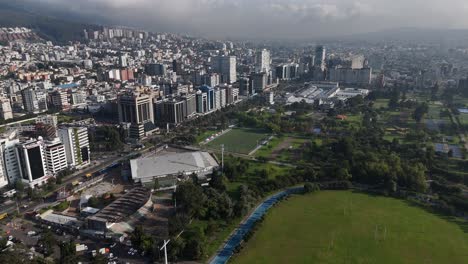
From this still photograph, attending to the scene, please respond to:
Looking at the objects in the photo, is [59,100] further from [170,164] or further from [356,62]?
[356,62]

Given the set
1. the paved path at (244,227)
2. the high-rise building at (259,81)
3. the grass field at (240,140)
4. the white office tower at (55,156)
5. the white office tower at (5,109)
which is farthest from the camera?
the high-rise building at (259,81)

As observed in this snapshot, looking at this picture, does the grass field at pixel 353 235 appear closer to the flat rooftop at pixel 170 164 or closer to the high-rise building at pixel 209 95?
the flat rooftop at pixel 170 164

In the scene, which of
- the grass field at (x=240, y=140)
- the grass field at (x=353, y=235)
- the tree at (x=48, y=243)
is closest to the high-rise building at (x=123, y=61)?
the grass field at (x=240, y=140)

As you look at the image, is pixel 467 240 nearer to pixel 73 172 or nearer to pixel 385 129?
pixel 385 129

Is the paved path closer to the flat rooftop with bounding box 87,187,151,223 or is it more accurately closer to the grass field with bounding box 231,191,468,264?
the grass field with bounding box 231,191,468,264

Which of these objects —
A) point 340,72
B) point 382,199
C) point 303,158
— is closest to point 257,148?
point 303,158

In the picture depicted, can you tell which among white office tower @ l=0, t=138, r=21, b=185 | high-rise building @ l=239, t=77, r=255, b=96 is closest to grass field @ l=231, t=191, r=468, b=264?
white office tower @ l=0, t=138, r=21, b=185
